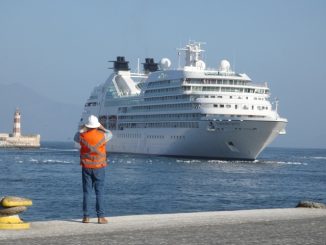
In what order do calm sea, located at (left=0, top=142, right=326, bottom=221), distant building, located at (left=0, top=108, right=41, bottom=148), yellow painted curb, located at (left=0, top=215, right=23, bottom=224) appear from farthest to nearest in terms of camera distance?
distant building, located at (left=0, top=108, right=41, bottom=148)
calm sea, located at (left=0, top=142, right=326, bottom=221)
yellow painted curb, located at (left=0, top=215, right=23, bottom=224)

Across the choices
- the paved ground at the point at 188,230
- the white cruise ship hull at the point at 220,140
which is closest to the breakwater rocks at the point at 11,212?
the paved ground at the point at 188,230

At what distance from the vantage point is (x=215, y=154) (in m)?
65.2

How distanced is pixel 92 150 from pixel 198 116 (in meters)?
55.9

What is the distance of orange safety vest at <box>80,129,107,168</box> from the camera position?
393 inches

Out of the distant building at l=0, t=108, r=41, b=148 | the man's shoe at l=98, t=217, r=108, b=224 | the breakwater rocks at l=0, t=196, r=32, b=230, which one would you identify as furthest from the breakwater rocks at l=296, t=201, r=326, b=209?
the distant building at l=0, t=108, r=41, b=148

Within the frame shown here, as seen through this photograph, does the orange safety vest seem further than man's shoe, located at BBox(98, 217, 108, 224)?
Yes

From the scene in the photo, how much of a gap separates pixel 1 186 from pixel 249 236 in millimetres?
26593

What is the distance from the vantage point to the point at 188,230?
8.85 m

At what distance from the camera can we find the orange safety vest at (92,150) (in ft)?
32.7

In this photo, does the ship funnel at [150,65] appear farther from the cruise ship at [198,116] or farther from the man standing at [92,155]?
the man standing at [92,155]

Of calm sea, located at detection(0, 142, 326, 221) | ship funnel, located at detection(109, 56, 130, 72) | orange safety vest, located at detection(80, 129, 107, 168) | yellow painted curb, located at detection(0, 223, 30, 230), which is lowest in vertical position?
calm sea, located at detection(0, 142, 326, 221)

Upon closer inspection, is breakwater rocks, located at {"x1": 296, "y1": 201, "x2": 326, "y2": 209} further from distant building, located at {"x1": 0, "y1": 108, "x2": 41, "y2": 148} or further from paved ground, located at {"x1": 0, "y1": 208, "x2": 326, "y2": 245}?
distant building, located at {"x1": 0, "y1": 108, "x2": 41, "y2": 148}

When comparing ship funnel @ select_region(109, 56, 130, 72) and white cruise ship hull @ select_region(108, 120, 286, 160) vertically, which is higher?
ship funnel @ select_region(109, 56, 130, 72)

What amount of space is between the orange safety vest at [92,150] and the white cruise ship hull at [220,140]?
168 ft
